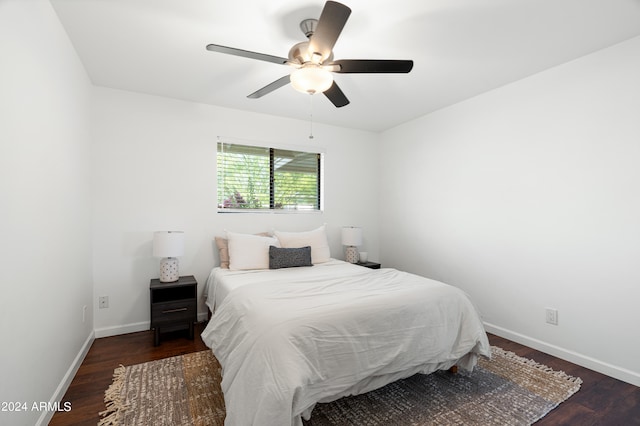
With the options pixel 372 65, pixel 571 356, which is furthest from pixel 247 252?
pixel 571 356

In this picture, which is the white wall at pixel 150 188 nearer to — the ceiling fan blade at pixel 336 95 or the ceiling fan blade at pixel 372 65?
the ceiling fan blade at pixel 336 95

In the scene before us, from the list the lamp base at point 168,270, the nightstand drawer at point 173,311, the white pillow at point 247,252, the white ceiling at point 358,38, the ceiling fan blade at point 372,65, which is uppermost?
the white ceiling at point 358,38

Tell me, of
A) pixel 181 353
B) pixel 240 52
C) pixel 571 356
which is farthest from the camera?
pixel 181 353

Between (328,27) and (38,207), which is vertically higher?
(328,27)

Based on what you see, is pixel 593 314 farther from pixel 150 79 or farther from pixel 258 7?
pixel 150 79

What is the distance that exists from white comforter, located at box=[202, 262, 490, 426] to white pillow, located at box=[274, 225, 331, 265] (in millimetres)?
992

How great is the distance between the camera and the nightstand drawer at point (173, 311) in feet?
9.09

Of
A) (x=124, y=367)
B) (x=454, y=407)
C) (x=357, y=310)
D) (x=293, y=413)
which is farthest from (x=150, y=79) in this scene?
(x=454, y=407)

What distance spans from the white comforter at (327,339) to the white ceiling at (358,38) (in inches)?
73.3

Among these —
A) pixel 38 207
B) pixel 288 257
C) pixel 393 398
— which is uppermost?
pixel 38 207

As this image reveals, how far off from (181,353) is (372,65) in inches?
112

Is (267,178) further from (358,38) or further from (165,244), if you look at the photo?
(358,38)

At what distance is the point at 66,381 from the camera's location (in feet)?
6.77

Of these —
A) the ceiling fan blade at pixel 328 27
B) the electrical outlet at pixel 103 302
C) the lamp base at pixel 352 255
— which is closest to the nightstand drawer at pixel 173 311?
the electrical outlet at pixel 103 302
